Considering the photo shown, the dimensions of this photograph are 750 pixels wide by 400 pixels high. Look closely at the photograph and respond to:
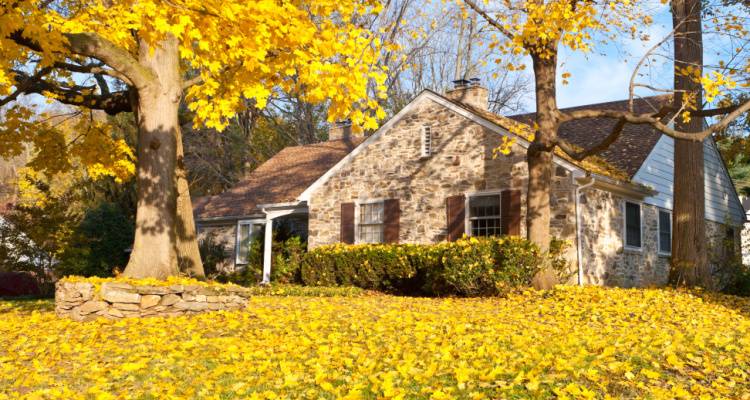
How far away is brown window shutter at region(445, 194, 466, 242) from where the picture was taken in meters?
16.6

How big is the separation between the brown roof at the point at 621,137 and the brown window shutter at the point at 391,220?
508 cm

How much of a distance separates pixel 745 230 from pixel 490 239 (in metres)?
14.3

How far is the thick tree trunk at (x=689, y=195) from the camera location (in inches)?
554

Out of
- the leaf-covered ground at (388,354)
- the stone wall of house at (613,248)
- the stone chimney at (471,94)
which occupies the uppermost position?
the stone chimney at (471,94)

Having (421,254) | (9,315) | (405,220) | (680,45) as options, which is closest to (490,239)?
(421,254)

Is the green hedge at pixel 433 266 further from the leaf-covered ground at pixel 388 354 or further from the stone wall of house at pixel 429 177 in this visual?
the leaf-covered ground at pixel 388 354

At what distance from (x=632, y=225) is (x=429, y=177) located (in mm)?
5111

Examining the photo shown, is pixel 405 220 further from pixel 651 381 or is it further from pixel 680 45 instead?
pixel 651 381

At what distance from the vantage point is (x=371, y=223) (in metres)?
18.5

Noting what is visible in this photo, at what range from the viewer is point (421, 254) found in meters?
15.1

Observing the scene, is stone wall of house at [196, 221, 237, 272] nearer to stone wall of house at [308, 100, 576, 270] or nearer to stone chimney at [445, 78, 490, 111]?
stone wall of house at [308, 100, 576, 270]

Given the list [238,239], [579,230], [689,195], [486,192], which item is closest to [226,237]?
[238,239]

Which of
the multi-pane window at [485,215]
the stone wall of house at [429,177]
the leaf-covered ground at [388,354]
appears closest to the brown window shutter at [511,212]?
the stone wall of house at [429,177]

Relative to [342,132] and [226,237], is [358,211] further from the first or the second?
[342,132]
